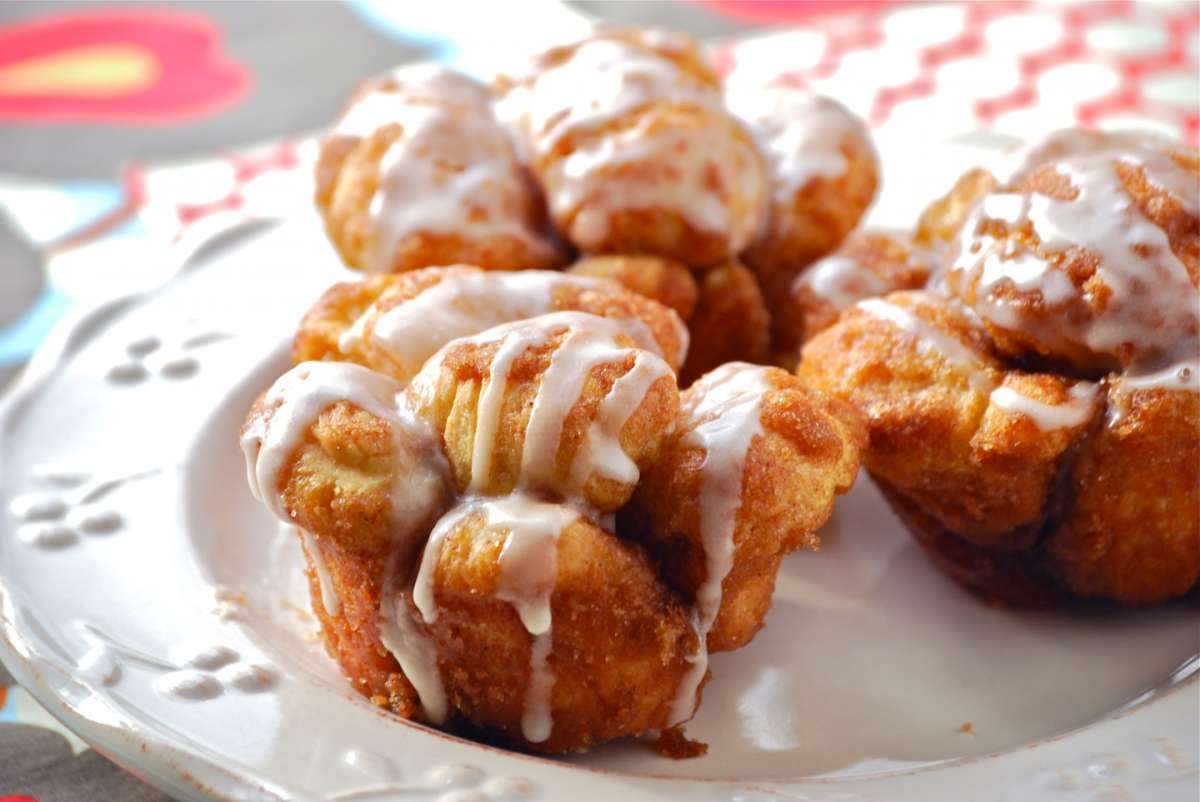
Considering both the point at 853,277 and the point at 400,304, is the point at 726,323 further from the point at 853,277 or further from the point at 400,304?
the point at 400,304

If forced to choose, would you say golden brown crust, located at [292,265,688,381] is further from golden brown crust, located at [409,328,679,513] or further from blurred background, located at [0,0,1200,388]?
blurred background, located at [0,0,1200,388]

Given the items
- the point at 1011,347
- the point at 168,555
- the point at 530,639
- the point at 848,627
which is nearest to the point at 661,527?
the point at 530,639

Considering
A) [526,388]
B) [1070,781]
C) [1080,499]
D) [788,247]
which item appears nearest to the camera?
[1070,781]

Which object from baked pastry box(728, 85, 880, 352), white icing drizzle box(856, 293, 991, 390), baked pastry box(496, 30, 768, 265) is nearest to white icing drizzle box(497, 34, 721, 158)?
baked pastry box(496, 30, 768, 265)

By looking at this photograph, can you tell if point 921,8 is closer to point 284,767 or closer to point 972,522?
point 972,522

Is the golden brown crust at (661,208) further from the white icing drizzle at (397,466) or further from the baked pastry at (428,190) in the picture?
the white icing drizzle at (397,466)
